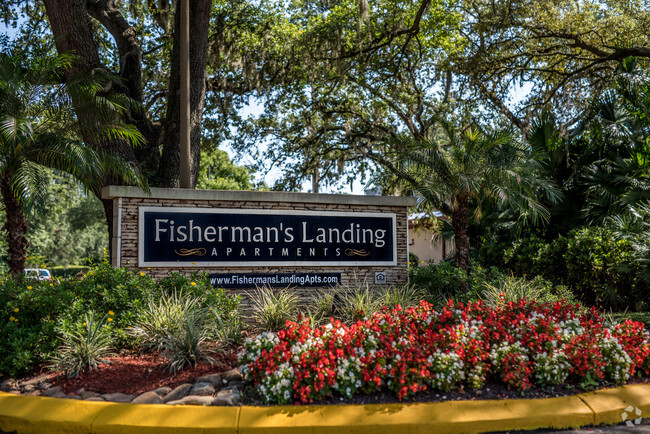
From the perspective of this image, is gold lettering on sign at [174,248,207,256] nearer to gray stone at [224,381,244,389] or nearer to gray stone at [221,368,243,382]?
gray stone at [221,368,243,382]

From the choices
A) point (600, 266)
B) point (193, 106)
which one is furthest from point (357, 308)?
point (193, 106)

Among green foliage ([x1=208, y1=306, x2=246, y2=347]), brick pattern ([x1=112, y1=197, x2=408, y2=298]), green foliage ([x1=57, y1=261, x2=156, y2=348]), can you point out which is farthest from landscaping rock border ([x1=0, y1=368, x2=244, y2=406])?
brick pattern ([x1=112, y1=197, x2=408, y2=298])

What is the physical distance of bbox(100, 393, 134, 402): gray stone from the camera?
5.61m

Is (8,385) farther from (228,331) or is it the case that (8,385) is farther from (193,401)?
(228,331)

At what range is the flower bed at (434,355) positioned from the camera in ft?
18.5

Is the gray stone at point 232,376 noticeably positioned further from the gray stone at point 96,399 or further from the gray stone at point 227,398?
the gray stone at point 96,399

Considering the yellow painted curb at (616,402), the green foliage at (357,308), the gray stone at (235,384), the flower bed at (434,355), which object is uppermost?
the green foliage at (357,308)

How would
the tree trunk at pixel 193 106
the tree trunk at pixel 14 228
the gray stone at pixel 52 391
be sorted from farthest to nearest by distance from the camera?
the tree trunk at pixel 193 106
the tree trunk at pixel 14 228
the gray stone at pixel 52 391

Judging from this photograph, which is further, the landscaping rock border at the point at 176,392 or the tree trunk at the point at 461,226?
the tree trunk at the point at 461,226

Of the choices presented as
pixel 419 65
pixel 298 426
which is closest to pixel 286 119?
pixel 419 65

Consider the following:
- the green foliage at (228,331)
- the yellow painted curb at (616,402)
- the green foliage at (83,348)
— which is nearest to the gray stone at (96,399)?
the green foliage at (83,348)

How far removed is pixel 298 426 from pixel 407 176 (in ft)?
28.0

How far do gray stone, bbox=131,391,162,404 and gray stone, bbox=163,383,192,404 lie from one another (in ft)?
0.25

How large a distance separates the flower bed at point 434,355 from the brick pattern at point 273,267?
11.7 ft
